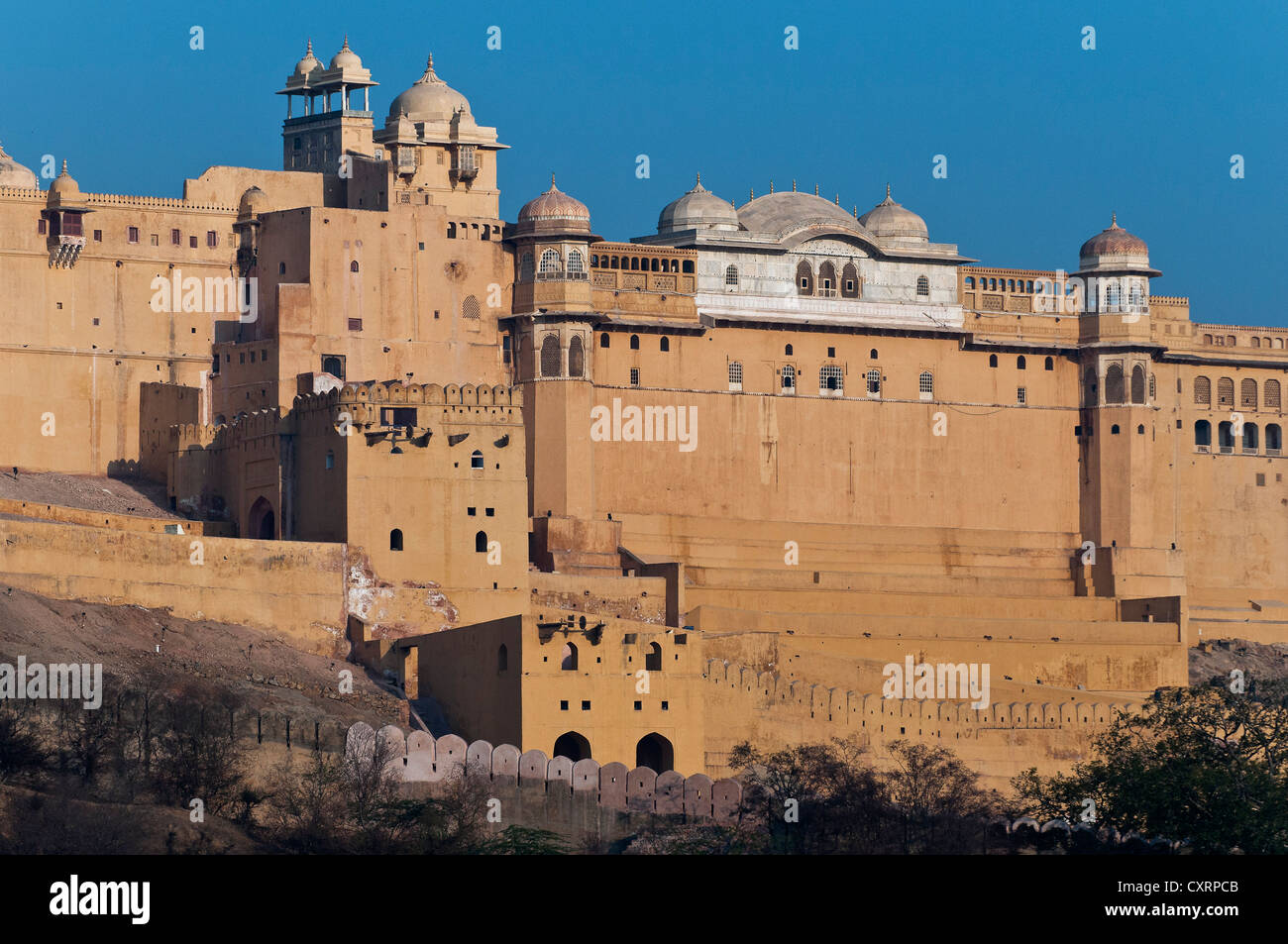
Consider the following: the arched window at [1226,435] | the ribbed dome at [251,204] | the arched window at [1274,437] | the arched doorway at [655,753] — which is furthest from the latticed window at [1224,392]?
the arched doorway at [655,753]

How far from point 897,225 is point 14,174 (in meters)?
22.9

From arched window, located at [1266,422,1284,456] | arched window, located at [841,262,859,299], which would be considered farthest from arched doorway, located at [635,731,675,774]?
arched window, located at [1266,422,1284,456]

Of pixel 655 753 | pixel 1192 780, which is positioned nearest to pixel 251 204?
pixel 655 753

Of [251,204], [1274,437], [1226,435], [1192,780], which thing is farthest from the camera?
[1274,437]

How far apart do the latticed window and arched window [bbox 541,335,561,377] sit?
20684 millimetres

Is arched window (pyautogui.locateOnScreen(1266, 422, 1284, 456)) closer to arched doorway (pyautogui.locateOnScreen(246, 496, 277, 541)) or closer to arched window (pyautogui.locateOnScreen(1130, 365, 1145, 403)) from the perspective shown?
arched window (pyautogui.locateOnScreen(1130, 365, 1145, 403))

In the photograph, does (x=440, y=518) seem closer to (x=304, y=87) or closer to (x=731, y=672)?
(x=731, y=672)

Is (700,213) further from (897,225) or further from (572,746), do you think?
(572,746)

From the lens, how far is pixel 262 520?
7038cm

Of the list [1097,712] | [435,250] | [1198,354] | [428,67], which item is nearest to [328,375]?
[435,250]

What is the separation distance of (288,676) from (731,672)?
903 centimetres

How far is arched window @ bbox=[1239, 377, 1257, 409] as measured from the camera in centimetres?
8588

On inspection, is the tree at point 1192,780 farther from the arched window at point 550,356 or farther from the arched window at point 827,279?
the arched window at point 827,279

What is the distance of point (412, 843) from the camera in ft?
173
